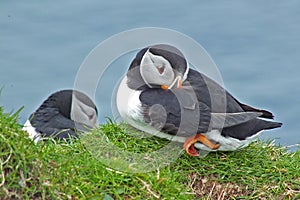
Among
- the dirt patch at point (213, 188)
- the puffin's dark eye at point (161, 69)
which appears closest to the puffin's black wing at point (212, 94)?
the puffin's dark eye at point (161, 69)

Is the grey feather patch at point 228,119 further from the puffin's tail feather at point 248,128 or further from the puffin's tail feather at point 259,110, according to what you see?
the puffin's tail feather at point 259,110

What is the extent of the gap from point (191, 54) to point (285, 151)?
1.17 meters

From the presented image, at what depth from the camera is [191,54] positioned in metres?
6.61

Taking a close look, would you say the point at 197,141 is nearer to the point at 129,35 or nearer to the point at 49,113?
the point at 129,35

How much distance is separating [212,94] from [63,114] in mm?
3052

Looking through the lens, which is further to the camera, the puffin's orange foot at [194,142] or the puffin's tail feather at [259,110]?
the puffin's tail feather at [259,110]

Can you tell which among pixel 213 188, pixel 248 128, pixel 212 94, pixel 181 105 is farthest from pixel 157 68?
pixel 213 188

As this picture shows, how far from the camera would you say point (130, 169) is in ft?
17.2

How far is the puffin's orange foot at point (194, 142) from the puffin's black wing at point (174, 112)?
9cm

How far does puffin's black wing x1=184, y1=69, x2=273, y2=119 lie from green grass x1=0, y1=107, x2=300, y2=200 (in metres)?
0.38

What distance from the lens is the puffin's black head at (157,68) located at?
19.8ft

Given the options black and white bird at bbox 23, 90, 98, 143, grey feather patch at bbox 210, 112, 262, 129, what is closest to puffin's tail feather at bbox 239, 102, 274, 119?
grey feather patch at bbox 210, 112, 262, 129

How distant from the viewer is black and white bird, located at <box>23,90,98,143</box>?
798 cm

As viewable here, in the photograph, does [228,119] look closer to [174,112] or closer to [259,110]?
[174,112]
